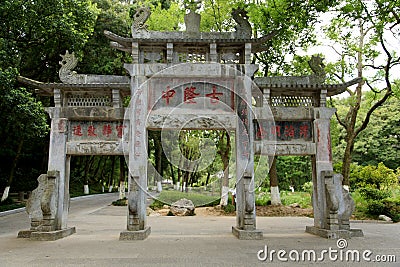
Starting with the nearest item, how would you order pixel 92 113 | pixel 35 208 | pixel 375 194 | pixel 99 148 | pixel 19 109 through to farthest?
1. pixel 35 208
2. pixel 99 148
3. pixel 92 113
4. pixel 19 109
5. pixel 375 194

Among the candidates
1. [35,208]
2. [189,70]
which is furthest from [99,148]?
[189,70]

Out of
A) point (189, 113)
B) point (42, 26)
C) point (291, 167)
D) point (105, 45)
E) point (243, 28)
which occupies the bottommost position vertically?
point (291, 167)

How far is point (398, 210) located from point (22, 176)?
19.8 metres

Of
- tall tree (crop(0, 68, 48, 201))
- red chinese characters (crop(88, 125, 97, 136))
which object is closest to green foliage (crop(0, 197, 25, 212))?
tall tree (crop(0, 68, 48, 201))

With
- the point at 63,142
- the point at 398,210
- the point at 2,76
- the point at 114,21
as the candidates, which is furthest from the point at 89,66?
the point at 398,210

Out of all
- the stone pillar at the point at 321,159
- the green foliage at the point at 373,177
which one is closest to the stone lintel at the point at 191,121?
the stone pillar at the point at 321,159

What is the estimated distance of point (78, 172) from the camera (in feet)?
91.9

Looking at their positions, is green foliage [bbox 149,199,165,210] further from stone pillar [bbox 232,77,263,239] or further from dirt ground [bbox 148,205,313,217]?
stone pillar [bbox 232,77,263,239]

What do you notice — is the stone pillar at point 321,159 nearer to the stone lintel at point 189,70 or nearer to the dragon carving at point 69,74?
the stone lintel at point 189,70

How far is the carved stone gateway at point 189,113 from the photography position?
316 inches

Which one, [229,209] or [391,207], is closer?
[391,207]

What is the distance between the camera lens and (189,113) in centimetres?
813

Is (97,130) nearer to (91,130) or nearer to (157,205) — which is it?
(91,130)

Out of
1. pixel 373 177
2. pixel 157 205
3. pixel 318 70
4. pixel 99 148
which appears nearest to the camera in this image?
pixel 99 148
